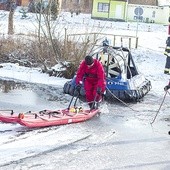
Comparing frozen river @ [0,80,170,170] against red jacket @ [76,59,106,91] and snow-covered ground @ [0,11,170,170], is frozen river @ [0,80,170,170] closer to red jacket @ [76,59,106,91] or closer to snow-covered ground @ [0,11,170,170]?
snow-covered ground @ [0,11,170,170]

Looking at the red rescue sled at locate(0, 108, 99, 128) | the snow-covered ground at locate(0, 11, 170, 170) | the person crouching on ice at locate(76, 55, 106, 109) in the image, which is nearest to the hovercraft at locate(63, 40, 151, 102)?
the snow-covered ground at locate(0, 11, 170, 170)

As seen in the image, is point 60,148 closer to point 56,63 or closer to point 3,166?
point 3,166

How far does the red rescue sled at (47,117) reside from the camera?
31.1ft

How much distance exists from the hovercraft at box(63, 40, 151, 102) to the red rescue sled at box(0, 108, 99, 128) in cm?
246

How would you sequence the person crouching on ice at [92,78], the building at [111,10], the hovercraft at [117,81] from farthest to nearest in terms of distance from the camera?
the building at [111,10]
the hovercraft at [117,81]
the person crouching on ice at [92,78]

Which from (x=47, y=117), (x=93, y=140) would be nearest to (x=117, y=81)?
(x=47, y=117)

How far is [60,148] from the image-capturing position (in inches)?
344

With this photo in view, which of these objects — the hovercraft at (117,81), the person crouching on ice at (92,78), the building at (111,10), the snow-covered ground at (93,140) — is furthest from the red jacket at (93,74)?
the building at (111,10)

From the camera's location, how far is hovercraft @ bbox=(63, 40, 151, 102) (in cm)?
1410

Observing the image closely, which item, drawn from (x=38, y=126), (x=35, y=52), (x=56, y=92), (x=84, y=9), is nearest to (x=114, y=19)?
(x=84, y=9)

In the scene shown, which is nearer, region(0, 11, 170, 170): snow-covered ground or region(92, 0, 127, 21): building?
region(0, 11, 170, 170): snow-covered ground

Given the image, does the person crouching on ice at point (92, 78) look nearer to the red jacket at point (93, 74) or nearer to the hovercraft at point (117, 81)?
the red jacket at point (93, 74)

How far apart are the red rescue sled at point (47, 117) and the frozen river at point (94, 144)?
13 cm

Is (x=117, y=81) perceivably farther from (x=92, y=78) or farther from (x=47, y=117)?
(x=47, y=117)
